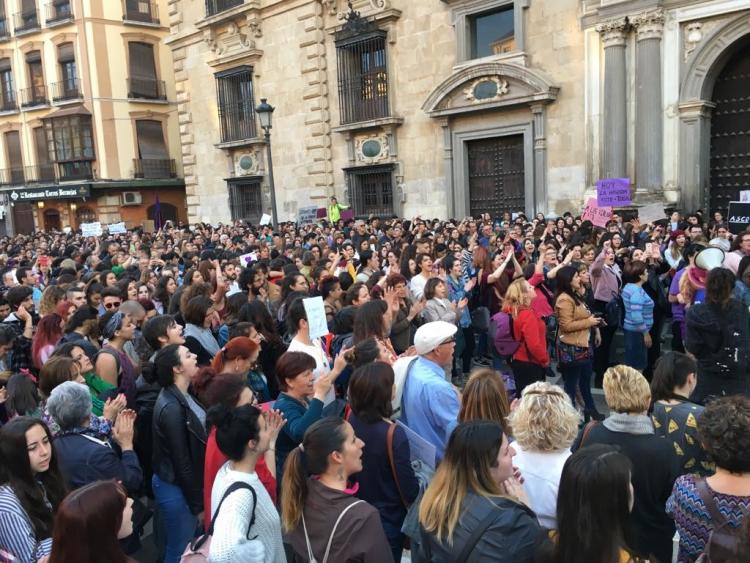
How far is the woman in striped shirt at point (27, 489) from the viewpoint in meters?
2.56

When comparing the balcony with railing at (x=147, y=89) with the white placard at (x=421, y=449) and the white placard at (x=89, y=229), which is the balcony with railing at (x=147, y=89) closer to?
the white placard at (x=89, y=229)

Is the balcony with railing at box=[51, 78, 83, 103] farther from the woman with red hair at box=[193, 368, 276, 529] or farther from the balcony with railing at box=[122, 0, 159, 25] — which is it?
the woman with red hair at box=[193, 368, 276, 529]

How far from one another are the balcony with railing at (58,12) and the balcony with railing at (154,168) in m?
7.35

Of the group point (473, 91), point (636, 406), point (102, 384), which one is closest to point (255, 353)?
point (102, 384)

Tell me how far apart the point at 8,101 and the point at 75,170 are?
21.8 feet

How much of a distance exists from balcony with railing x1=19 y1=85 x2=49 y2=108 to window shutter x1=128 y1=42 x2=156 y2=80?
4.76 meters

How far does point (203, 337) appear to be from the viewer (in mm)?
5277

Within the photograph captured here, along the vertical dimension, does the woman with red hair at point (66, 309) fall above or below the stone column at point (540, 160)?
below

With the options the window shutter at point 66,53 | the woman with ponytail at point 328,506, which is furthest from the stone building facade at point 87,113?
the woman with ponytail at point 328,506

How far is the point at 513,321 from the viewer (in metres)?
5.59

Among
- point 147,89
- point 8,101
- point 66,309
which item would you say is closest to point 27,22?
point 8,101

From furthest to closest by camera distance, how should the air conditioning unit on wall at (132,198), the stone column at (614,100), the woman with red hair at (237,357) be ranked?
the air conditioning unit on wall at (132,198), the stone column at (614,100), the woman with red hair at (237,357)

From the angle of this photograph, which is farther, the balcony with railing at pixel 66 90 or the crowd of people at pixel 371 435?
the balcony with railing at pixel 66 90

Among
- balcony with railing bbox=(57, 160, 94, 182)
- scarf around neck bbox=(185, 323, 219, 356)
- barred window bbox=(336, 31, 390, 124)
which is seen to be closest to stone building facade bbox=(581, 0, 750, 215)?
barred window bbox=(336, 31, 390, 124)
